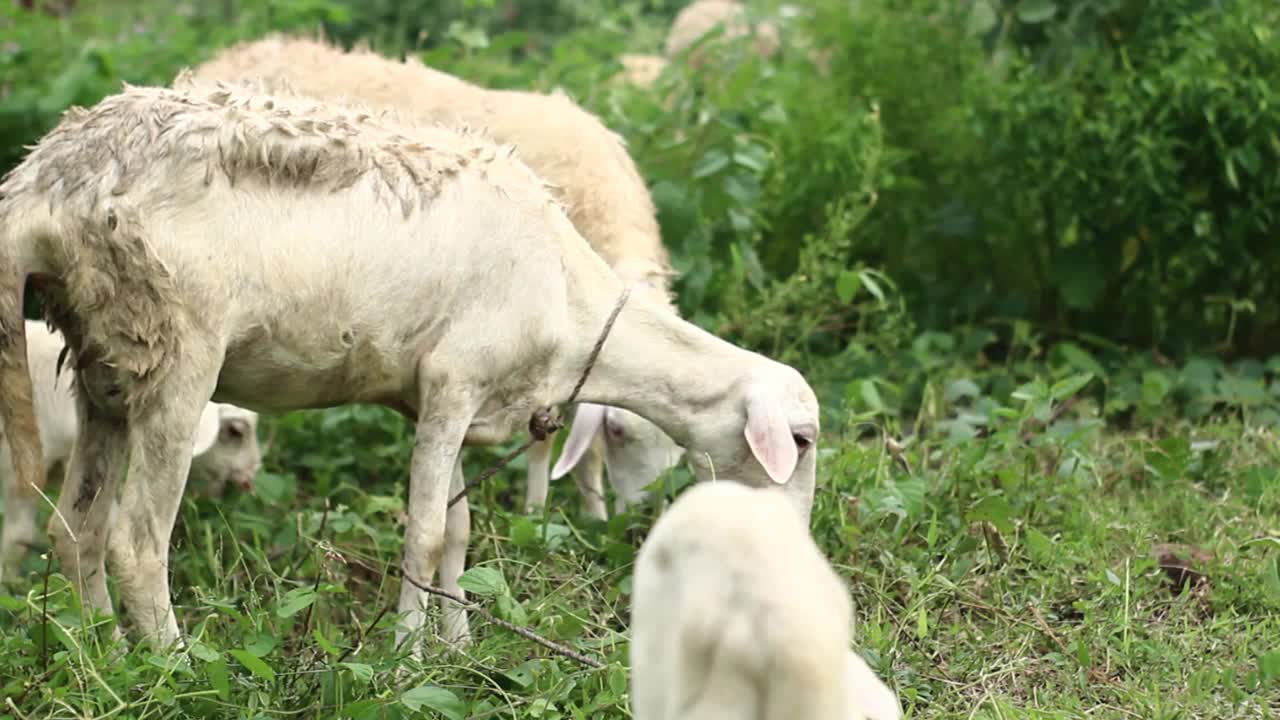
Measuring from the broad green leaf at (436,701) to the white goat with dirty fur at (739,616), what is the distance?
3.67 feet

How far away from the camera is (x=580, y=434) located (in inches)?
198

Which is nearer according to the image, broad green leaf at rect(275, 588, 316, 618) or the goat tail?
broad green leaf at rect(275, 588, 316, 618)

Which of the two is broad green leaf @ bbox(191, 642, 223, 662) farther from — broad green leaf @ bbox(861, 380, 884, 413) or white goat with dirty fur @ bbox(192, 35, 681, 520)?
broad green leaf @ bbox(861, 380, 884, 413)

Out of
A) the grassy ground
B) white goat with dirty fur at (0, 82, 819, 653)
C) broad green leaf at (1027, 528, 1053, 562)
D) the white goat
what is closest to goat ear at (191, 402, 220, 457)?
the grassy ground

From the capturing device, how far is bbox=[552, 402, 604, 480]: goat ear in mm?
4969

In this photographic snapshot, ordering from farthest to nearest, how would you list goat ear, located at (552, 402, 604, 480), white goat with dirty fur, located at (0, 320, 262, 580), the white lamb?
the white lamb, white goat with dirty fur, located at (0, 320, 262, 580), goat ear, located at (552, 402, 604, 480)

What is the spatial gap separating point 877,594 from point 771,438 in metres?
0.53

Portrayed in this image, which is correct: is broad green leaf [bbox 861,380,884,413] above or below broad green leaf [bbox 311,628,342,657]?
below

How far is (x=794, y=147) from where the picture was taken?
7270 mm

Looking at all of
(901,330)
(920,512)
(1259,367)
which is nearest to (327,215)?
(920,512)

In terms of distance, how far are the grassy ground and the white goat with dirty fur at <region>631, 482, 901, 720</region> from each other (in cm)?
115

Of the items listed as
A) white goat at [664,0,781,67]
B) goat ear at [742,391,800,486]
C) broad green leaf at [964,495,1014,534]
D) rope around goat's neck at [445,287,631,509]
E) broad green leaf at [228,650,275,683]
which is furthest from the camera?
white goat at [664,0,781,67]

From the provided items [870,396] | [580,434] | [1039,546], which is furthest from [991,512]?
[580,434]

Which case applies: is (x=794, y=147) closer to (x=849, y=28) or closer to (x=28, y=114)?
(x=849, y=28)
